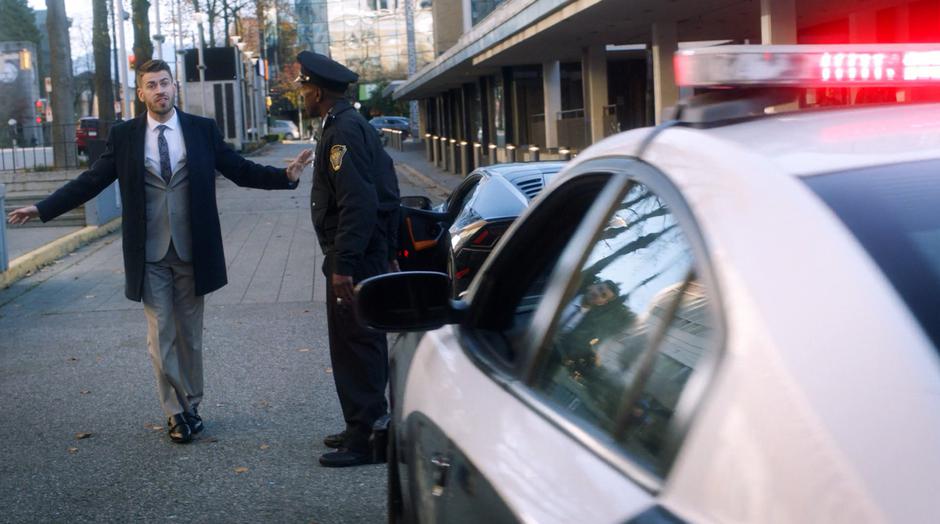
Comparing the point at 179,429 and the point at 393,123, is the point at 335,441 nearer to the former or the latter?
the point at 179,429

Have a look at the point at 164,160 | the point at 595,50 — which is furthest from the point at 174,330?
the point at 595,50

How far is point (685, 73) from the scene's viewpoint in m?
2.26

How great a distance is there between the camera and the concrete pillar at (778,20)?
15.8m

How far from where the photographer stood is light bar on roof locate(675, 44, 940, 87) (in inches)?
86.0

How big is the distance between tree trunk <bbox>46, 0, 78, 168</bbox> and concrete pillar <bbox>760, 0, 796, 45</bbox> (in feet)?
62.8

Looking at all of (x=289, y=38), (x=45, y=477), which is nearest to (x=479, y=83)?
(x=45, y=477)

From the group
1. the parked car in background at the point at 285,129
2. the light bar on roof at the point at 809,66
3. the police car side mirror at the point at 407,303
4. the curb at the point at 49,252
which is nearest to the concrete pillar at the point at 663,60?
the curb at the point at 49,252

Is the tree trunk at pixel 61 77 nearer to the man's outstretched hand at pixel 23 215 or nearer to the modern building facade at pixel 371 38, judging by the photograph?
the man's outstretched hand at pixel 23 215

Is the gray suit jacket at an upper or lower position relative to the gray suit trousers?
upper

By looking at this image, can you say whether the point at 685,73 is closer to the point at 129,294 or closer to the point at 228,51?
the point at 129,294

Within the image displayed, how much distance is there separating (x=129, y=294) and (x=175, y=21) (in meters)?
59.7

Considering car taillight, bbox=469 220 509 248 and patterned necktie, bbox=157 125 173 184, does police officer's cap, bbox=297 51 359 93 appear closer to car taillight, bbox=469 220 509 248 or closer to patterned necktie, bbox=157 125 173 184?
patterned necktie, bbox=157 125 173 184

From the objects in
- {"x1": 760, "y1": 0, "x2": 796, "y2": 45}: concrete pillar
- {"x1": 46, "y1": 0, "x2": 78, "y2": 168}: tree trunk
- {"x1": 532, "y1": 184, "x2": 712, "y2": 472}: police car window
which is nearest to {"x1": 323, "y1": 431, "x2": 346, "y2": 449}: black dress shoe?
{"x1": 532, "y1": 184, "x2": 712, "y2": 472}: police car window

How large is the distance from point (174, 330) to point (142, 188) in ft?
2.60
